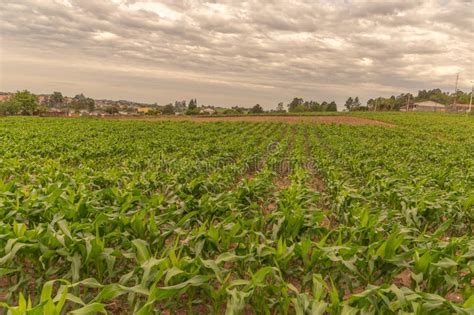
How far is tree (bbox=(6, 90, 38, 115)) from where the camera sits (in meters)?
70.4

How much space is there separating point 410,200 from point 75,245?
5.08 m

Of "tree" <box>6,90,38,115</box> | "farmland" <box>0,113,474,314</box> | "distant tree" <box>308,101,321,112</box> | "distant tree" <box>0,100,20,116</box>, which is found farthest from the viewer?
"distant tree" <box>308,101,321,112</box>

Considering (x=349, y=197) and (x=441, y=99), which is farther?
(x=441, y=99)

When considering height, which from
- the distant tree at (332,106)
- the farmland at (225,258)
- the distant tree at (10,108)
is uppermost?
the distant tree at (332,106)

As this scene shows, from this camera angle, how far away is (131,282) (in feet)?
11.9

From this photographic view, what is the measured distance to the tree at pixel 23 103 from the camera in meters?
70.4

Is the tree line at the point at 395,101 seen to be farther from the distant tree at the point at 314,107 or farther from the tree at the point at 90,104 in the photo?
the tree at the point at 90,104

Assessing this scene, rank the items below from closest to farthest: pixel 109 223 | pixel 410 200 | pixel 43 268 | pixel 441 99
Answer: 1. pixel 43 268
2. pixel 109 223
3. pixel 410 200
4. pixel 441 99

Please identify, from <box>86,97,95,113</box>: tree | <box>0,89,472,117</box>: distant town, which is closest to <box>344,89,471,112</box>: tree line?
<box>0,89,472,117</box>: distant town

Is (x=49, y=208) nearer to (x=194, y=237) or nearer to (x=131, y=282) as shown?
(x=131, y=282)

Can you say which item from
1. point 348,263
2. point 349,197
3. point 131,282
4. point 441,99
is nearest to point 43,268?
point 131,282

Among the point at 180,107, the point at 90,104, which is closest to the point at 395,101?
the point at 180,107

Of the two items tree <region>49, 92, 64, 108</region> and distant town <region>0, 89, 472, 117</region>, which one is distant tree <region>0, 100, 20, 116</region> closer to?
distant town <region>0, 89, 472, 117</region>

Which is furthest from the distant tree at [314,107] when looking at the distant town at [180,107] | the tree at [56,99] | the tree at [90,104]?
the tree at [56,99]
